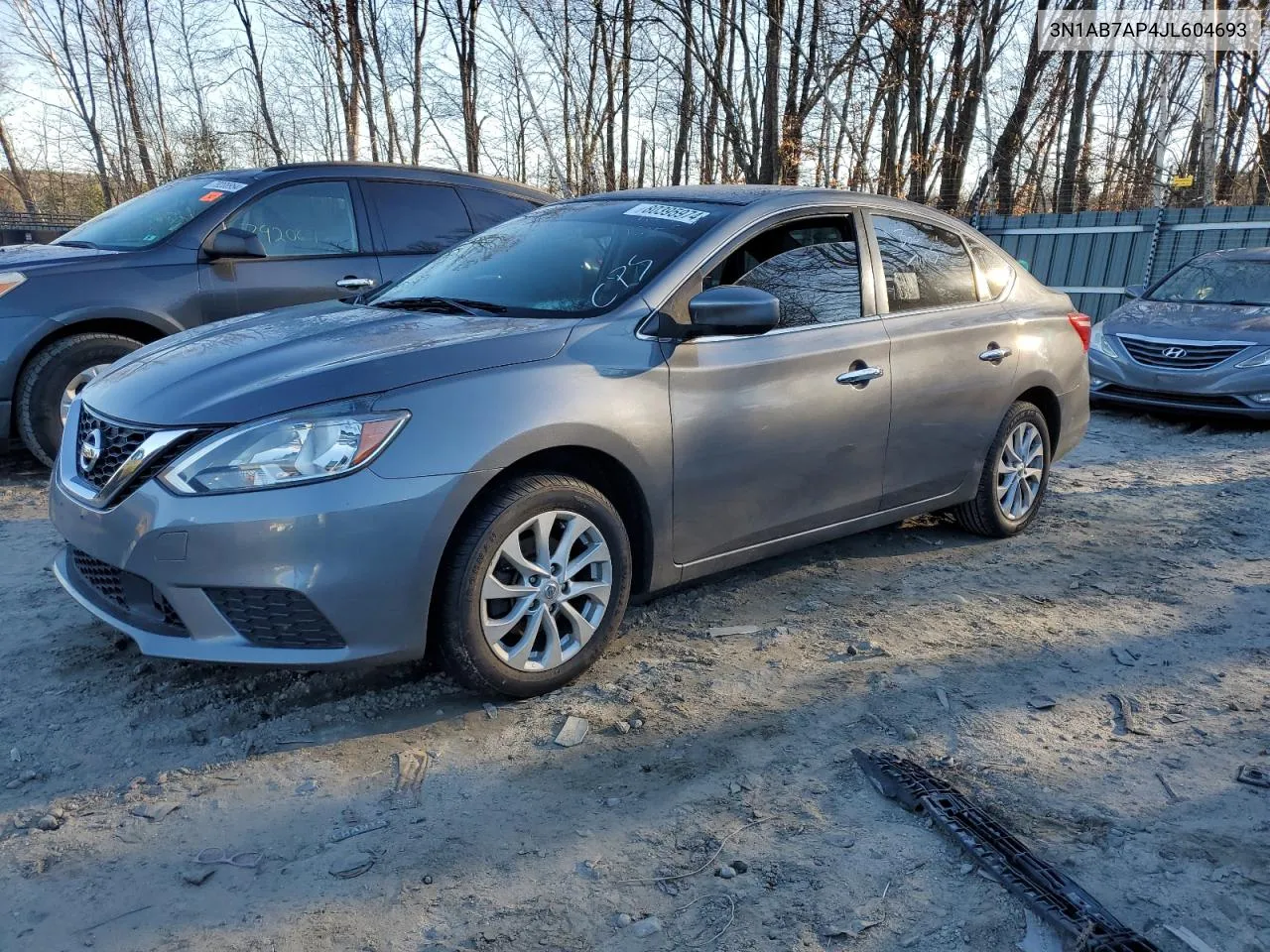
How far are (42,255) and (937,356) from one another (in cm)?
502

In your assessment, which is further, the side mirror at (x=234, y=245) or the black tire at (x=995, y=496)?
the side mirror at (x=234, y=245)

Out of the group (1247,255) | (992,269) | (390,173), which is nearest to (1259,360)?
(1247,255)

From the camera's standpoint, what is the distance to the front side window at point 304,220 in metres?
6.05

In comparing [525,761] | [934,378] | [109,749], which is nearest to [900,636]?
[934,378]

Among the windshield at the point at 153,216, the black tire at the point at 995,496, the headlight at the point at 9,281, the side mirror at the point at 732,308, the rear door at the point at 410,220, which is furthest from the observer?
the rear door at the point at 410,220

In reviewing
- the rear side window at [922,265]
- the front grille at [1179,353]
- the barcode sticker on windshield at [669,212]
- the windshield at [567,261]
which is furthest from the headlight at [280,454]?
the front grille at [1179,353]

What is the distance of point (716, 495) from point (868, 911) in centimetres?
159

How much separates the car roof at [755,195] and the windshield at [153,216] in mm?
2941

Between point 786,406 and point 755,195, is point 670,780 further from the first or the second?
point 755,195

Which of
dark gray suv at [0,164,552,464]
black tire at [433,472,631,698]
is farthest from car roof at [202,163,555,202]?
black tire at [433,472,631,698]

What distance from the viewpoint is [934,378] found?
414 centimetres

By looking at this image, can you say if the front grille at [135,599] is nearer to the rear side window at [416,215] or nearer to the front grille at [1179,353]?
the rear side window at [416,215]

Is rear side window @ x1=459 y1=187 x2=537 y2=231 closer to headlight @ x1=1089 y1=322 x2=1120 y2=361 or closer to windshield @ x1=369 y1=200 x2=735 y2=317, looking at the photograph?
windshield @ x1=369 y1=200 x2=735 y2=317

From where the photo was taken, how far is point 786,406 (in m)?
3.58
